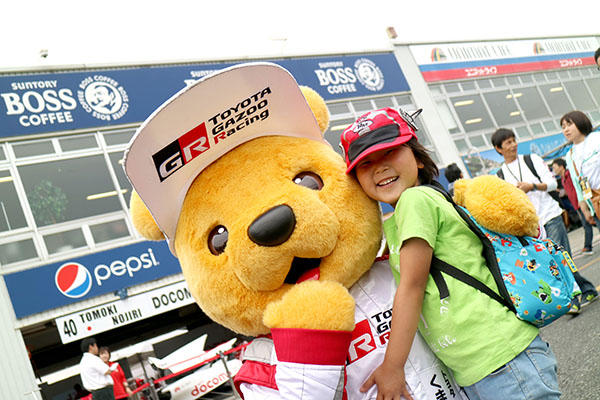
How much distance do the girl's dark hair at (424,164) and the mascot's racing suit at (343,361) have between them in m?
0.36

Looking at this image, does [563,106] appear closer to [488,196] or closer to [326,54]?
[326,54]

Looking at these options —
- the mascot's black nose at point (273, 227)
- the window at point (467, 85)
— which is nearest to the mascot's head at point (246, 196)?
the mascot's black nose at point (273, 227)

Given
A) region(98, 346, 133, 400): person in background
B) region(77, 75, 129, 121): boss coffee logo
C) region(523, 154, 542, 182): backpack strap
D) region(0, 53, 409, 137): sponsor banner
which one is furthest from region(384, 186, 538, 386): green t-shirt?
region(77, 75, 129, 121): boss coffee logo

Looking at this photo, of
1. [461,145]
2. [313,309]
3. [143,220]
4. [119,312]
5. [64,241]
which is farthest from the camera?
[461,145]

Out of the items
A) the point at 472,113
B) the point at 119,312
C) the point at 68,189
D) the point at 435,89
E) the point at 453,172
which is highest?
the point at 435,89

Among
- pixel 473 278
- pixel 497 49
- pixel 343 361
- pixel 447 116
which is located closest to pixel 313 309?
pixel 343 361

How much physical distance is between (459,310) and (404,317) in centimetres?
19

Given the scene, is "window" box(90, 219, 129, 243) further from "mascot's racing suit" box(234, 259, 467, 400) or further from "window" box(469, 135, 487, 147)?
"window" box(469, 135, 487, 147)

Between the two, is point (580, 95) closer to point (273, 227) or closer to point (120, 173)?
point (120, 173)

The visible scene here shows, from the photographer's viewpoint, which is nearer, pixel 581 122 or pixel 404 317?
pixel 404 317

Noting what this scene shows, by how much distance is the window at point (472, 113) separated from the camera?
16.6 m

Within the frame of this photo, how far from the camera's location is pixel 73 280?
944 centimetres

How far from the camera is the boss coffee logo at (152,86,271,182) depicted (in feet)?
5.82

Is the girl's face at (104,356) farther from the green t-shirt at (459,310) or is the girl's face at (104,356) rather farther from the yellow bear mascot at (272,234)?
the green t-shirt at (459,310)
